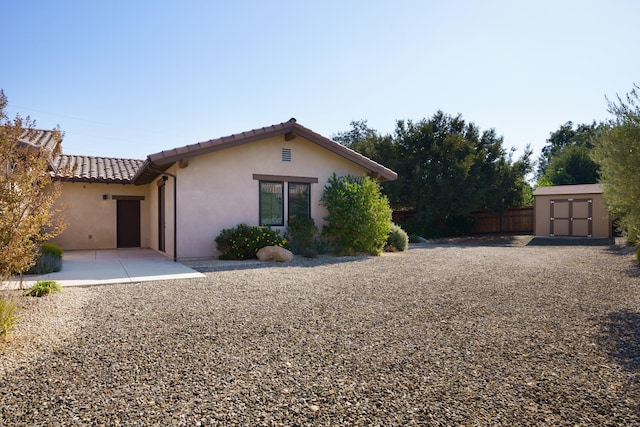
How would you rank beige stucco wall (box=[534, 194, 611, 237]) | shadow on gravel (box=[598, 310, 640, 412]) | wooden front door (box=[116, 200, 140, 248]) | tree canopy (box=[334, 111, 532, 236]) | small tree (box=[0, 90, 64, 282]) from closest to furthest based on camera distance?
shadow on gravel (box=[598, 310, 640, 412])
small tree (box=[0, 90, 64, 282])
wooden front door (box=[116, 200, 140, 248])
beige stucco wall (box=[534, 194, 611, 237])
tree canopy (box=[334, 111, 532, 236])

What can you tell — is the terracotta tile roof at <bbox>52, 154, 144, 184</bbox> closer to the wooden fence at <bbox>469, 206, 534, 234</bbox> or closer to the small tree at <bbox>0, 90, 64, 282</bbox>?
the small tree at <bbox>0, 90, 64, 282</bbox>

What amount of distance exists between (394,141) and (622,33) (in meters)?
16.8

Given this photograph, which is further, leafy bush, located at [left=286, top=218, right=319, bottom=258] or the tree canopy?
the tree canopy

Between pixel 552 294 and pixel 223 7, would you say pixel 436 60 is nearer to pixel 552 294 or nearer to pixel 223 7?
pixel 223 7

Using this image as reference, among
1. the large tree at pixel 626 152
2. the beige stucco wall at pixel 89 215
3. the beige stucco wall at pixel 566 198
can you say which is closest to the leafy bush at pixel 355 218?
the large tree at pixel 626 152

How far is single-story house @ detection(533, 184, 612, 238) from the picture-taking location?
21.2 m

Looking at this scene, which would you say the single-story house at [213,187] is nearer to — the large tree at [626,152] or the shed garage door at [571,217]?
the large tree at [626,152]

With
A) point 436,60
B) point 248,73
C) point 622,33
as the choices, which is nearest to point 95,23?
point 248,73

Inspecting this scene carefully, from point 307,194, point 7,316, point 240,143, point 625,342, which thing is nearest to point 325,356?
point 625,342

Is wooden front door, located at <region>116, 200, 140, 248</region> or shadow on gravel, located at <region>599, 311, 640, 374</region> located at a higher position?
wooden front door, located at <region>116, 200, 140, 248</region>

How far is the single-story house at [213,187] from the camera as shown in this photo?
1155 cm

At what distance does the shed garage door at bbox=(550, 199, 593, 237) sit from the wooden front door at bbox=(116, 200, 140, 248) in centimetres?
2167

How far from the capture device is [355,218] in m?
12.5

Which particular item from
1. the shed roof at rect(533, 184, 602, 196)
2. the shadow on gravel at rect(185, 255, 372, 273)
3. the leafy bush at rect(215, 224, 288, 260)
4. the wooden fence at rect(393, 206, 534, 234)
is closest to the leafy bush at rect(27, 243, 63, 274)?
the shadow on gravel at rect(185, 255, 372, 273)
